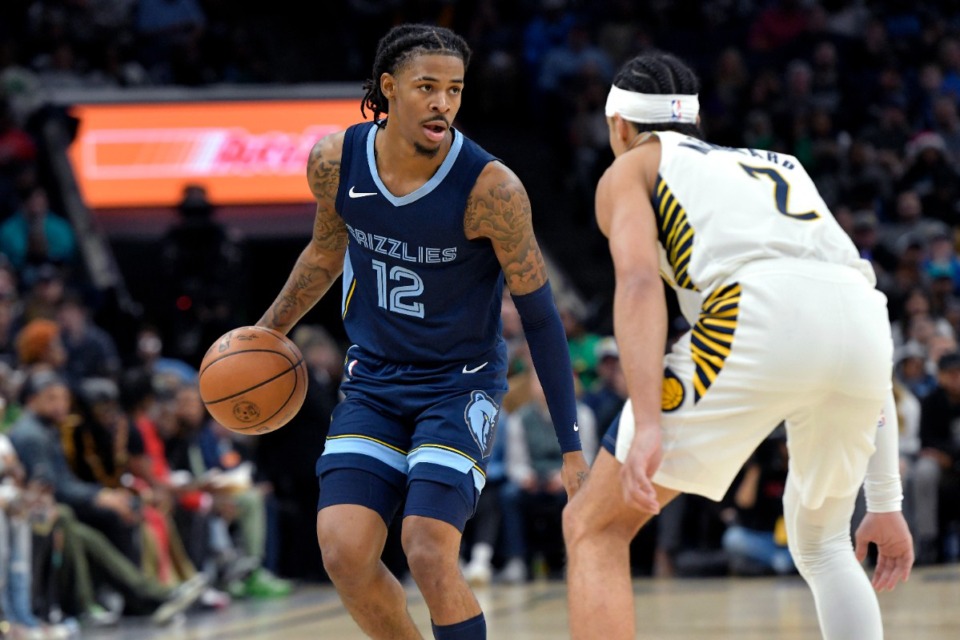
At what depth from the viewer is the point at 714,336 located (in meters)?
3.90

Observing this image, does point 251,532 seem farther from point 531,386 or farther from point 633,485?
point 633,485

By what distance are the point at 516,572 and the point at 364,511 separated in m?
6.85

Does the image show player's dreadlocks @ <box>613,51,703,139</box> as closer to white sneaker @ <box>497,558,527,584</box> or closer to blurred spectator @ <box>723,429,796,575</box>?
blurred spectator @ <box>723,429,796,575</box>

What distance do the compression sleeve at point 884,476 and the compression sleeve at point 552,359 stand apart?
95 cm

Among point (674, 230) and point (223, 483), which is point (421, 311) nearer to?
point (674, 230)

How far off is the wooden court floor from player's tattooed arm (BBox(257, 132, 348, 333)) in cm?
298

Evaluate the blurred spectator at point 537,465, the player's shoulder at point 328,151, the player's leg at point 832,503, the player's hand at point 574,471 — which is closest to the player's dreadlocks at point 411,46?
→ the player's shoulder at point 328,151

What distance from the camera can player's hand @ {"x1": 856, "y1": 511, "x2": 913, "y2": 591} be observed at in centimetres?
433

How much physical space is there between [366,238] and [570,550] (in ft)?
4.35

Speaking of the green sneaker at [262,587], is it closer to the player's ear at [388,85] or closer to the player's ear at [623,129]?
the player's ear at [388,85]

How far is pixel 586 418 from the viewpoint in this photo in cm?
1129

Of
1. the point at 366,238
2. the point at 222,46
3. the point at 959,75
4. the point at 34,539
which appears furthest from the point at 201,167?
the point at 366,238

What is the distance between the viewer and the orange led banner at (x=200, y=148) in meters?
14.4

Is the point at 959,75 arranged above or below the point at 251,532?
above
